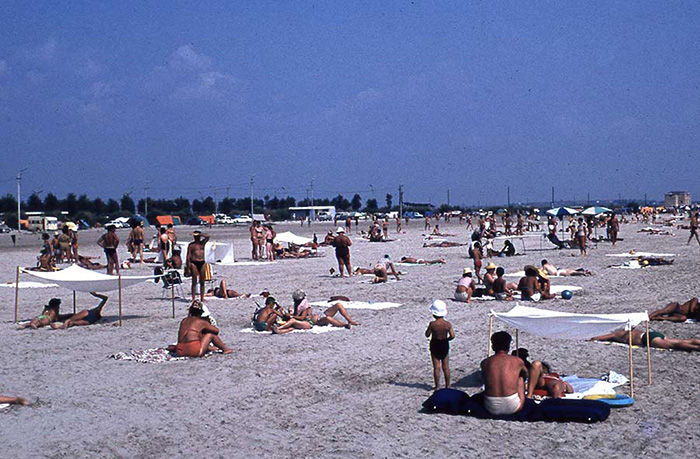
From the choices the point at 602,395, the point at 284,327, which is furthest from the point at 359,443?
the point at 284,327

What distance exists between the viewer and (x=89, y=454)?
6039 millimetres

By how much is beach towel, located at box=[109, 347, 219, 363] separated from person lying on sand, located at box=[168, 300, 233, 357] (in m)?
0.08

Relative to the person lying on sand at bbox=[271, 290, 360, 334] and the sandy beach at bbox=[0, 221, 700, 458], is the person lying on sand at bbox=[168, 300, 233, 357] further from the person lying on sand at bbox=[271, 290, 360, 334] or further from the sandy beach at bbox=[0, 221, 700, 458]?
the person lying on sand at bbox=[271, 290, 360, 334]

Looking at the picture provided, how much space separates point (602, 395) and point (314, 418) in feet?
9.50

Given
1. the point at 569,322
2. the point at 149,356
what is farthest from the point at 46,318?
the point at 569,322

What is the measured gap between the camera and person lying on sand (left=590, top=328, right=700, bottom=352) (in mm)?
9703

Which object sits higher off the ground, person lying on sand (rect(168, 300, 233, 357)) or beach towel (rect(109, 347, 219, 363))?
person lying on sand (rect(168, 300, 233, 357))

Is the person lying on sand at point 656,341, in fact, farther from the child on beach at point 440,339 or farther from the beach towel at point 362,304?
the beach towel at point 362,304

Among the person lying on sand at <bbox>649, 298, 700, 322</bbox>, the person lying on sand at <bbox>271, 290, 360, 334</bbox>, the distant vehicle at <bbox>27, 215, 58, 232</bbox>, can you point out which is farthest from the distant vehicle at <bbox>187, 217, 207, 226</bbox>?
the person lying on sand at <bbox>649, 298, 700, 322</bbox>

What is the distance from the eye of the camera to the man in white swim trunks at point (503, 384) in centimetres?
680

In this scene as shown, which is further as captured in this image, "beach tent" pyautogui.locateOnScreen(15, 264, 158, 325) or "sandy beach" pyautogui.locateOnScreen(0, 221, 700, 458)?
"beach tent" pyautogui.locateOnScreen(15, 264, 158, 325)

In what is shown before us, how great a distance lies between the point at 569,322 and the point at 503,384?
1336 millimetres

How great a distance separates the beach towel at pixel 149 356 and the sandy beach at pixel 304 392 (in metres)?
0.19

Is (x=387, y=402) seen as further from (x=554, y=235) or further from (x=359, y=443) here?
(x=554, y=235)
